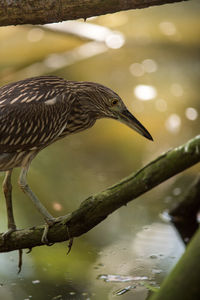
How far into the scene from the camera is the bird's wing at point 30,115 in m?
3.14

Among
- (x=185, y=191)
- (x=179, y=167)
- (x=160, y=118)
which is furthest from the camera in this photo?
(x=160, y=118)

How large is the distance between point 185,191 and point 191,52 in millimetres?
3300

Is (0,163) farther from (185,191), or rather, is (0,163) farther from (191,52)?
(191,52)

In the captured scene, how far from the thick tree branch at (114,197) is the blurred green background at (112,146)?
2.79 ft

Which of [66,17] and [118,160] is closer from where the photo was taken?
[66,17]

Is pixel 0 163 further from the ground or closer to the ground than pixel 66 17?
closer to the ground

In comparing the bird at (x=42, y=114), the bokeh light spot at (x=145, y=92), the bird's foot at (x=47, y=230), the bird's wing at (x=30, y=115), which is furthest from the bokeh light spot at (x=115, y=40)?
the bird's foot at (x=47, y=230)

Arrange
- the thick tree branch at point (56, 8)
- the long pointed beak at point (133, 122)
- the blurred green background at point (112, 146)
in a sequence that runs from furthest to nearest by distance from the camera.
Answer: the blurred green background at point (112, 146), the long pointed beak at point (133, 122), the thick tree branch at point (56, 8)

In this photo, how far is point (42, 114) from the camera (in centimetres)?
320

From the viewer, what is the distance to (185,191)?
4.78 metres

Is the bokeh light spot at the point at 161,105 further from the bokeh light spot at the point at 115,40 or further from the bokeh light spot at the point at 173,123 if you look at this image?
the bokeh light spot at the point at 115,40

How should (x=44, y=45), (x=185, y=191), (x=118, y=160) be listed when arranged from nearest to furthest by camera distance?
(x=185, y=191) < (x=118, y=160) < (x=44, y=45)

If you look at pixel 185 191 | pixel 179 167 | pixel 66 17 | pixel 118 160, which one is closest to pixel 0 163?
pixel 66 17

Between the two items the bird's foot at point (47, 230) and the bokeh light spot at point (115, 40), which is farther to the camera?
the bokeh light spot at point (115, 40)
